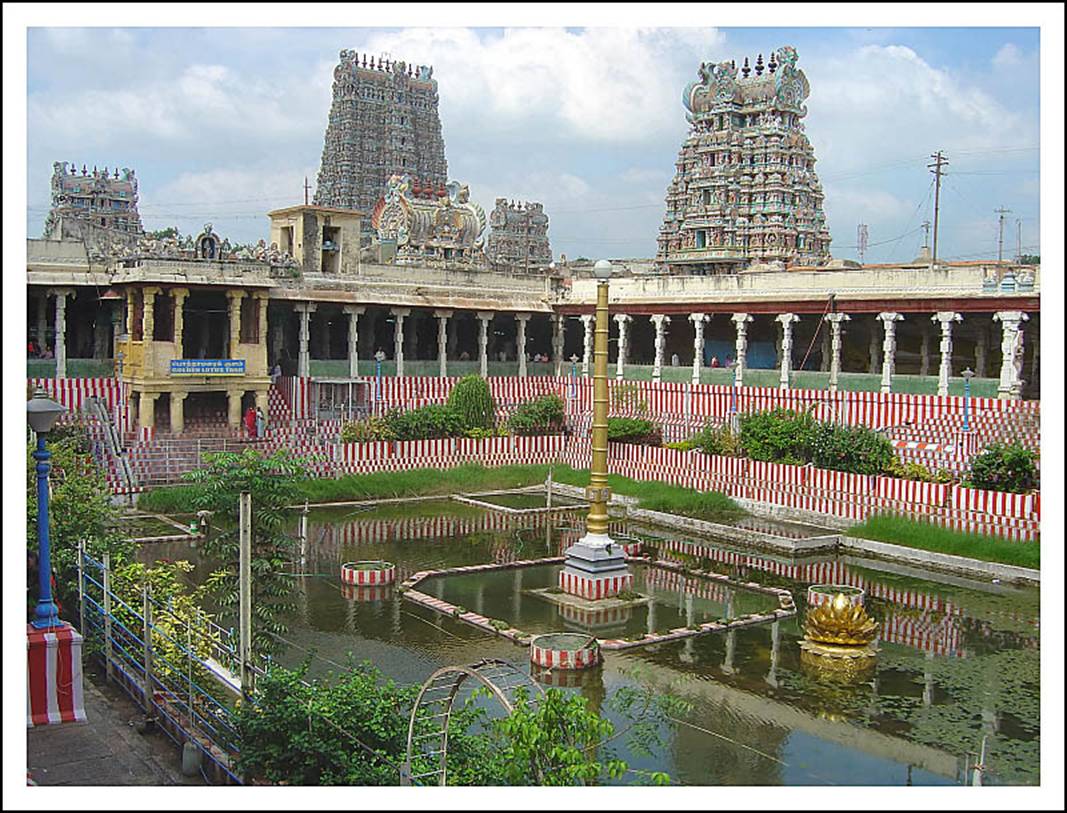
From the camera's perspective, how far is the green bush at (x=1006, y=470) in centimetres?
2064

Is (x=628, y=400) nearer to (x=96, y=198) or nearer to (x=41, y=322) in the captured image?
(x=41, y=322)

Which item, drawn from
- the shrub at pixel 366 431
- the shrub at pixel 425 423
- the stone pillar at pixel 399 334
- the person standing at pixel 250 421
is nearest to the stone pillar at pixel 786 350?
the shrub at pixel 425 423

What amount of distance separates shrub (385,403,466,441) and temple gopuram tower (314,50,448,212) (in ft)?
84.9

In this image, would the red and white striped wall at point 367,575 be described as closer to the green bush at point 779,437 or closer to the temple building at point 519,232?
the green bush at point 779,437

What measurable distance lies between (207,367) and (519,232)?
122ft

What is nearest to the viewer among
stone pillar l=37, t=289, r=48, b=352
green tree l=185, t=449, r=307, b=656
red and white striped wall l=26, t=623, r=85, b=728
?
red and white striped wall l=26, t=623, r=85, b=728

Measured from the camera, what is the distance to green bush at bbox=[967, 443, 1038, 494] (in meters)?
20.6

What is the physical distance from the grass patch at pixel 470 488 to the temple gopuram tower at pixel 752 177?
15.5 meters

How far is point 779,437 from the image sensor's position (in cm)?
2453

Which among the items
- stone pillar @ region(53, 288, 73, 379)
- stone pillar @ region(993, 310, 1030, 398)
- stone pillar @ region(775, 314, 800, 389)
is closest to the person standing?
stone pillar @ region(53, 288, 73, 379)

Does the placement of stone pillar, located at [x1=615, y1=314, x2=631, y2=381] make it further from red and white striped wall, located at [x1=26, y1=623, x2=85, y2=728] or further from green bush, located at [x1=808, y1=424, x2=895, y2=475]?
red and white striped wall, located at [x1=26, y1=623, x2=85, y2=728]

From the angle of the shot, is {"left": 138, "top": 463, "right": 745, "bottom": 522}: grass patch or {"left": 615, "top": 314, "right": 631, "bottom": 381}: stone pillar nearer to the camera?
{"left": 138, "top": 463, "right": 745, "bottom": 522}: grass patch

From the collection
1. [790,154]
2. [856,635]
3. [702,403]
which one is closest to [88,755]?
[856,635]

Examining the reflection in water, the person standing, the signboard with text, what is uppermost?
the signboard with text
